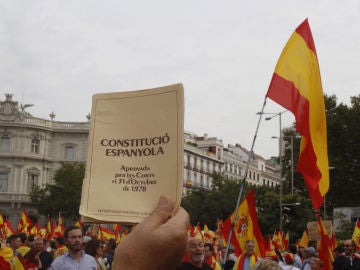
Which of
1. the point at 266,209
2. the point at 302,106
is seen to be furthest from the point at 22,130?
the point at 302,106

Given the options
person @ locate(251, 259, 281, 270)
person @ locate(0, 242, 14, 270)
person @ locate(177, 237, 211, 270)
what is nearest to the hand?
person @ locate(251, 259, 281, 270)

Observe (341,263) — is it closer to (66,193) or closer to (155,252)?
(155,252)

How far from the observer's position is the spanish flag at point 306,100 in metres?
5.28

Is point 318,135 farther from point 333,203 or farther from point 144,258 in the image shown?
point 333,203

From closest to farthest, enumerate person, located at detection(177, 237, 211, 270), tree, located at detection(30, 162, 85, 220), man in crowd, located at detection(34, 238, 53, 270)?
1. person, located at detection(177, 237, 211, 270)
2. man in crowd, located at detection(34, 238, 53, 270)
3. tree, located at detection(30, 162, 85, 220)

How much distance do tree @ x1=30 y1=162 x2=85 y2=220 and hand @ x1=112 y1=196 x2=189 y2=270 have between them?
50.3 m

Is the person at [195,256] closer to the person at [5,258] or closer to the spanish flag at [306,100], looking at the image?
the spanish flag at [306,100]

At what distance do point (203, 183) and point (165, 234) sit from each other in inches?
3255

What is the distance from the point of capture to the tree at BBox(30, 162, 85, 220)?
5197 cm

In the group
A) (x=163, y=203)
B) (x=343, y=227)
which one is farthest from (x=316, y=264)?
(x=343, y=227)

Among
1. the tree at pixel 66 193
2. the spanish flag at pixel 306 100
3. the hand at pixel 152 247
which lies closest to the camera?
the hand at pixel 152 247

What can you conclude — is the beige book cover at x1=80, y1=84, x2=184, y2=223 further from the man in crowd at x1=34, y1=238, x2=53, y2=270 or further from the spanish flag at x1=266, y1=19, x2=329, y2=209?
the man in crowd at x1=34, y1=238, x2=53, y2=270

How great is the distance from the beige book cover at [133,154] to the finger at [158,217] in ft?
1.43

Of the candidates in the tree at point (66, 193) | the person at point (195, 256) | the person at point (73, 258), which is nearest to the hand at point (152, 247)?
the person at point (195, 256)
